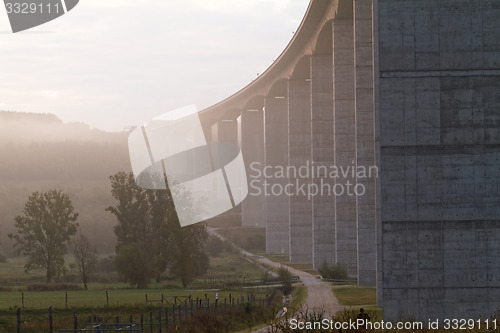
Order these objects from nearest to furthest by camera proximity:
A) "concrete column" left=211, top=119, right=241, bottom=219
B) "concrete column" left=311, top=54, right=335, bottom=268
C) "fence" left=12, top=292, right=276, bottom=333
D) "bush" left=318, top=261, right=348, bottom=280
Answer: "fence" left=12, top=292, right=276, bottom=333
"bush" left=318, top=261, right=348, bottom=280
"concrete column" left=311, top=54, right=335, bottom=268
"concrete column" left=211, top=119, right=241, bottom=219

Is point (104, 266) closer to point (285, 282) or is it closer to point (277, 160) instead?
point (277, 160)

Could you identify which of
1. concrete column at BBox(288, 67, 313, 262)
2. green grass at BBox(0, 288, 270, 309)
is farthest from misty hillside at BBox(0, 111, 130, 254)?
green grass at BBox(0, 288, 270, 309)

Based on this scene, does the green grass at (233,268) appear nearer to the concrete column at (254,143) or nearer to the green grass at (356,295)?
the green grass at (356,295)

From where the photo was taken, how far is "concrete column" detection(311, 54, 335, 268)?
69.1 meters

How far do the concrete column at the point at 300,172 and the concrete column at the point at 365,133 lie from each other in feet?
82.8

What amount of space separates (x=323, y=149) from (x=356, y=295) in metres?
21.4

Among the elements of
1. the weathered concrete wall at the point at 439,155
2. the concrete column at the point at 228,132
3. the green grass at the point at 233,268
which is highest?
the concrete column at the point at 228,132

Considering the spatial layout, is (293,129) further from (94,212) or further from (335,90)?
(94,212)

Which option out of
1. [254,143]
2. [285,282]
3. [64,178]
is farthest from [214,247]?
[64,178]

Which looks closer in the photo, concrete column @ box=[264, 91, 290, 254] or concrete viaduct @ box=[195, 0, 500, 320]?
concrete viaduct @ box=[195, 0, 500, 320]

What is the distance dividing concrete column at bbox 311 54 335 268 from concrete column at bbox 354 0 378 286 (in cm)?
1467

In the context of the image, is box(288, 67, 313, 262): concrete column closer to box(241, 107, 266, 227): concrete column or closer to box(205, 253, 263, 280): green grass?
box(205, 253, 263, 280): green grass

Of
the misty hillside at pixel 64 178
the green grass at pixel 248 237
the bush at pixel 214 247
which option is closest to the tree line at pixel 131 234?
the bush at pixel 214 247

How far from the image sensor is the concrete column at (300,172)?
80.1 metres
